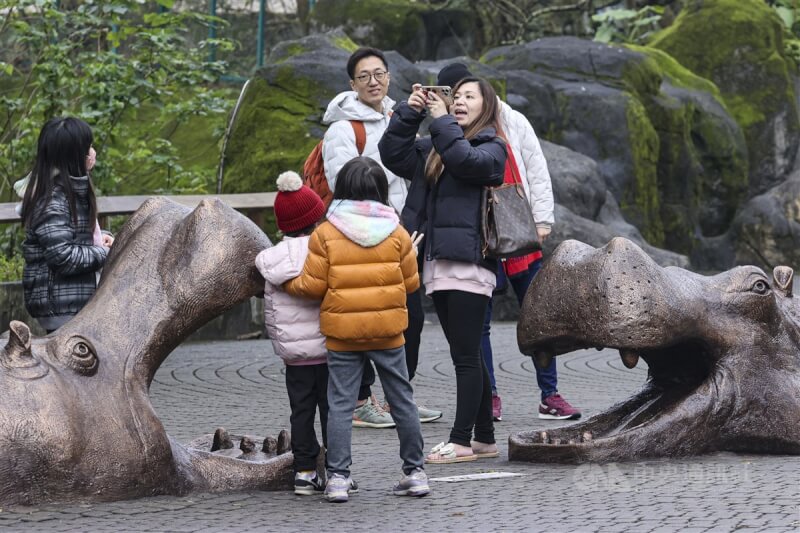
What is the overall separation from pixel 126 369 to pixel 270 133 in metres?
9.27

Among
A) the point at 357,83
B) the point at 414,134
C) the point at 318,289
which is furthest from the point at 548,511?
the point at 357,83

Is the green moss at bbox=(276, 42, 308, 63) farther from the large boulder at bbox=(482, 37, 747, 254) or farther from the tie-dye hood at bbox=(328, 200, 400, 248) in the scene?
the tie-dye hood at bbox=(328, 200, 400, 248)

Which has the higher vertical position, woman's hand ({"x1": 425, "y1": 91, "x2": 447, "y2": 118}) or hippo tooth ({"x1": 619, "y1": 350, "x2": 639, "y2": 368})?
woman's hand ({"x1": 425, "y1": 91, "x2": 447, "y2": 118})

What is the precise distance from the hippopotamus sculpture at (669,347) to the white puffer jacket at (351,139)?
195 cm

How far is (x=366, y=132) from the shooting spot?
26.1 feet

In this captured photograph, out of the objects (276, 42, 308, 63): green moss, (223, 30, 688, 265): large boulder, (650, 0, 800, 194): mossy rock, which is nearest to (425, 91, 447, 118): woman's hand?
(223, 30, 688, 265): large boulder

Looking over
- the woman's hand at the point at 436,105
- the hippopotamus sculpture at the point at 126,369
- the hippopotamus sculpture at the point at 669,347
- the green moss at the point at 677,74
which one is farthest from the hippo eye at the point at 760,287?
the green moss at the point at 677,74

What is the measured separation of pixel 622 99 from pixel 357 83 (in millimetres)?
11296

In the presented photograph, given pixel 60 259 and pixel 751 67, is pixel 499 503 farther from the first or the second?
pixel 751 67

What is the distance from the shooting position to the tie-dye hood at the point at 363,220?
575 cm

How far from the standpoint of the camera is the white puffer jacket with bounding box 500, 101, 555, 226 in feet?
25.7

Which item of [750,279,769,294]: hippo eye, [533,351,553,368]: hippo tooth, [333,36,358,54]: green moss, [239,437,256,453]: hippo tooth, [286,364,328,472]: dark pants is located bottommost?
[239,437,256,453]: hippo tooth

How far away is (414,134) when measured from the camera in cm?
704

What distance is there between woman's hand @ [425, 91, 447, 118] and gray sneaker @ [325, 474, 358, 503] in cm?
192
